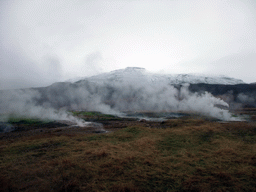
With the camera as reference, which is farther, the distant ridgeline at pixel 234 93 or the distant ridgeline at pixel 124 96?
the distant ridgeline at pixel 234 93

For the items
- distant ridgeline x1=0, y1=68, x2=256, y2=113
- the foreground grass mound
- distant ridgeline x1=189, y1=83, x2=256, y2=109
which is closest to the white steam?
distant ridgeline x1=0, y1=68, x2=256, y2=113

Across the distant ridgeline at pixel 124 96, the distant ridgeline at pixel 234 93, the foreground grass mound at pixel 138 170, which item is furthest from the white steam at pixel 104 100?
the foreground grass mound at pixel 138 170

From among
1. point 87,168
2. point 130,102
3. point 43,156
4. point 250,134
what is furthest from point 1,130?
point 130,102

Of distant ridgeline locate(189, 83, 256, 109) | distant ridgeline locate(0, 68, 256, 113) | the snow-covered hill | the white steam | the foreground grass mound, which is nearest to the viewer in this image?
the foreground grass mound

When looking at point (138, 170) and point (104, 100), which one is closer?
point (138, 170)

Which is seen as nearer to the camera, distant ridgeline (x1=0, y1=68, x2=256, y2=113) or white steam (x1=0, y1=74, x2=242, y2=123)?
white steam (x1=0, y1=74, x2=242, y2=123)

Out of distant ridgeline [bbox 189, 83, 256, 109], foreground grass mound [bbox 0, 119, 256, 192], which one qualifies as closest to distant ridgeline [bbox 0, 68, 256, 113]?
distant ridgeline [bbox 189, 83, 256, 109]

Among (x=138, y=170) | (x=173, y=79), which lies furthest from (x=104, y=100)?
(x=173, y=79)

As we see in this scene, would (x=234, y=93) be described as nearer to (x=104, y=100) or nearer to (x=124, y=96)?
(x=124, y=96)

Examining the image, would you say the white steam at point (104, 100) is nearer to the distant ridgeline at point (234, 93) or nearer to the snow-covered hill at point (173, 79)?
the distant ridgeline at point (234, 93)

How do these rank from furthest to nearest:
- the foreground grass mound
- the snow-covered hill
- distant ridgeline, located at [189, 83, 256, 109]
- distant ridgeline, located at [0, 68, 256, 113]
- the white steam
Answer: the snow-covered hill
distant ridgeline, located at [189, 83, 256, 109]
distant ridgeline, located at [0, 68, 256, 113]
the white steam
the foreground grass mound

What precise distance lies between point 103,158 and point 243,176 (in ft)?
15.1

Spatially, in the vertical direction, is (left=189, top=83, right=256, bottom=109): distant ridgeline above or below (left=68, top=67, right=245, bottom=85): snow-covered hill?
below

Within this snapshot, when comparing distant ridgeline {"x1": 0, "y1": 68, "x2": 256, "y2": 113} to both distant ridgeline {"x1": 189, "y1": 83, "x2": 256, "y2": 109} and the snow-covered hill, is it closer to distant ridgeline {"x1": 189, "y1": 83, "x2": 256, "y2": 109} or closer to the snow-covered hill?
distant ridgeline {"x1": 189, "y1": 83, "x2": 256, "y2": 109}
